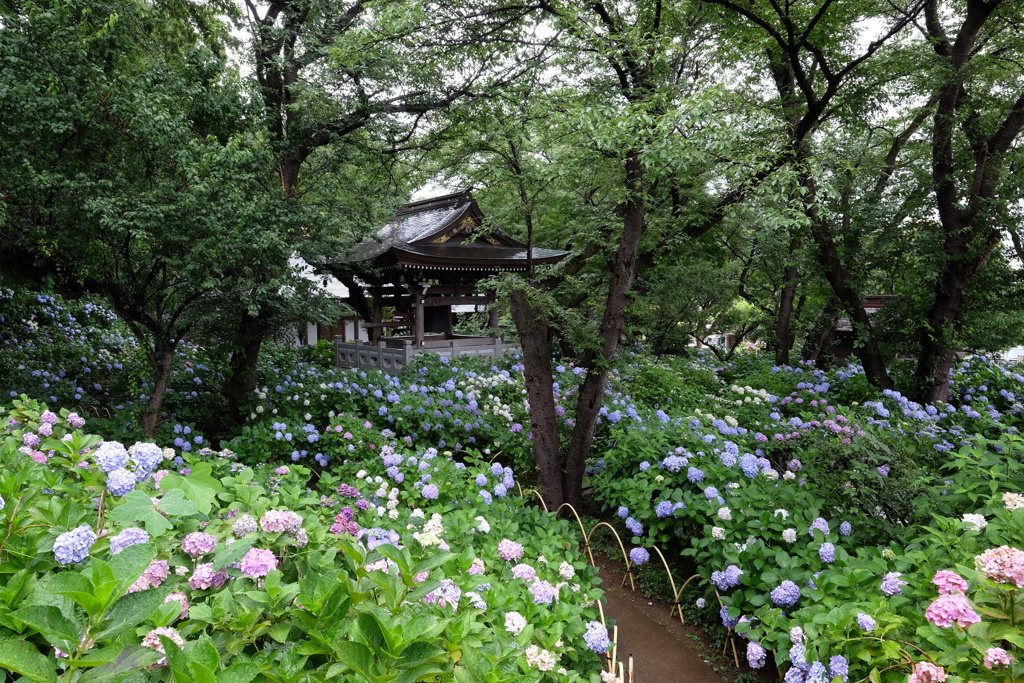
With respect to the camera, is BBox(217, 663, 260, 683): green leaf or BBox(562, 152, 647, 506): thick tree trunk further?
BBox(562, 152, 647, 506): thick tree trunk

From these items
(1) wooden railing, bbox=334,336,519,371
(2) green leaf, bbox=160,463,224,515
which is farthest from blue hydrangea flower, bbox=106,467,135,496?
(1) wooden railing, bbox=334,336,519,371

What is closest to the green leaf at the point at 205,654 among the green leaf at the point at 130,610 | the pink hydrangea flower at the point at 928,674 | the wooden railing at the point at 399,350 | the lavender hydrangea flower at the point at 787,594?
the green leaf at the point at 130,610

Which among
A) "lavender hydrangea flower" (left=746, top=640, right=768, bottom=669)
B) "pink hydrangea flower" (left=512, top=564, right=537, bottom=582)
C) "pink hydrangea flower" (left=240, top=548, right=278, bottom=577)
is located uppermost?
"pink hydrangea flower" (left=240, top=548, right=278, bottom=577)

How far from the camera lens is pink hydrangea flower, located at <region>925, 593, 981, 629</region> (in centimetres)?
179

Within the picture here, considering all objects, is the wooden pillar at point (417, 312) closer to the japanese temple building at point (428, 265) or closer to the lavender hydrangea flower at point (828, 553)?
the japanese temple building at point (428, 265)

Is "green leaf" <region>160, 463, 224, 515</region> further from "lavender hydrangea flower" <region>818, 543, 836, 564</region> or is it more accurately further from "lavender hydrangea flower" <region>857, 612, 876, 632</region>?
"lavender hydrangea flower" <region>818, 543, 836, 564</region>

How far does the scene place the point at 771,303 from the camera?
535 inches

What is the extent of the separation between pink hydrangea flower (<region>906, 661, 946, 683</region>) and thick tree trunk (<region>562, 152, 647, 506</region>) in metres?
3.81

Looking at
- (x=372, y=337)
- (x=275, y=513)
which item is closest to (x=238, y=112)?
(x=372, y=337)

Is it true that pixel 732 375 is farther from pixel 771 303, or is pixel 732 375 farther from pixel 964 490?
pixel 964 490

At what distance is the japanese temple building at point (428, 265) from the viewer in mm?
10758

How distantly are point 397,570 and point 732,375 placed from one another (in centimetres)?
959

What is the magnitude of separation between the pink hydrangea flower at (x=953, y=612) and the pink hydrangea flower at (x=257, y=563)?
2045 millimetres

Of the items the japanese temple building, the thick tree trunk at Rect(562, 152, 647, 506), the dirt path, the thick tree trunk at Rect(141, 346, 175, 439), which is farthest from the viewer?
the japanese temple building
